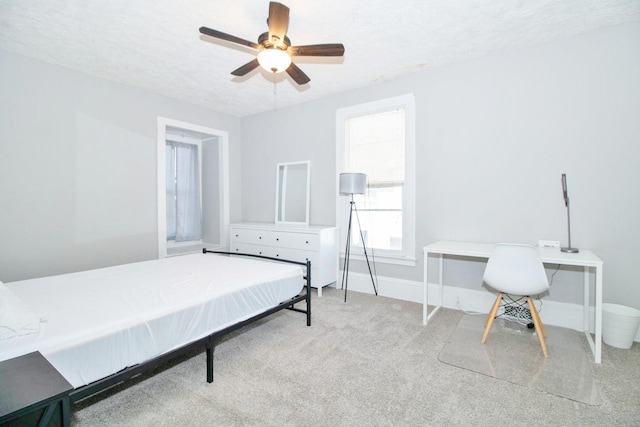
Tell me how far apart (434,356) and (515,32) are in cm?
292

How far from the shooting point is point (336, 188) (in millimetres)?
4219

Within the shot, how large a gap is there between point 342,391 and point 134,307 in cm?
141

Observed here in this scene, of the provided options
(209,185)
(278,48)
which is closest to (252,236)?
(209,185)

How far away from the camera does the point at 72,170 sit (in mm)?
3342

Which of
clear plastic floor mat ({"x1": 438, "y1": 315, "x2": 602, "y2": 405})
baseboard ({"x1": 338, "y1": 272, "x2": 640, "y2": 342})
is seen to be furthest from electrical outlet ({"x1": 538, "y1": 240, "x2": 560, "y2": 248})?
clear plastic floor mat ({"x1": 438, "y1": 315, "x2": 602, "y2": 405})

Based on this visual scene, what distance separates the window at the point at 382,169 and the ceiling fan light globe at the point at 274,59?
69.7 inches

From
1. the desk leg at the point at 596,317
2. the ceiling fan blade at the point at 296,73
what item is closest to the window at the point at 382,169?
the ceiling fan blade at the point at 296,73

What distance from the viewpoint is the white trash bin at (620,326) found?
2.40 m

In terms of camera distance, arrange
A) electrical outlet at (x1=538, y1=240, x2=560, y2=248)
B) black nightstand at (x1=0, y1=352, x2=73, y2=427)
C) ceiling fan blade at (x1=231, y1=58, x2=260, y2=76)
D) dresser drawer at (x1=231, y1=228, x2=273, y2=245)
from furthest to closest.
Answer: dresser drawer at (x1=231, y1=228, x2=273, y2=245) < electrical outlet at (x1=538, y1=240, x2=560, y2=248) < ceiling fan blade at (x1=231, y1=58, x2=260, y2=76) < black nightstand at (x1=0, y1=352, x2=73, y2=427)

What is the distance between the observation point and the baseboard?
2.84 metres

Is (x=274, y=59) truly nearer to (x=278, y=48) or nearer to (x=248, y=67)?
(x=278, y=48)

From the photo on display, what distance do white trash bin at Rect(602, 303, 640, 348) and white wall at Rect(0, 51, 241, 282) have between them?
16.2 ft

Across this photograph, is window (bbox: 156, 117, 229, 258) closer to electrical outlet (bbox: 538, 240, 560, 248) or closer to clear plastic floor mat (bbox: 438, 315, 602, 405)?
clear plastic floor mat (bbox: 438, 315, 602, 405)

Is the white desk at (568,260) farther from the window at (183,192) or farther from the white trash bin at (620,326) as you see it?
the window at (183,192)
